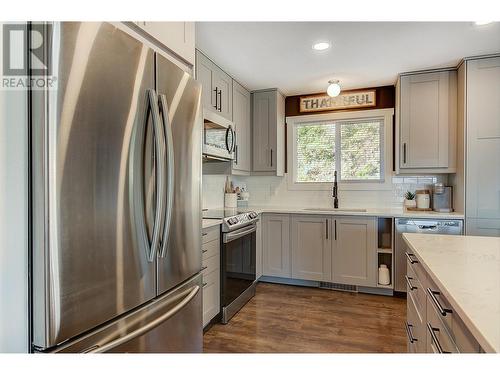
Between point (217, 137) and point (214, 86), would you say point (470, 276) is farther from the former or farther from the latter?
point (214, 86)

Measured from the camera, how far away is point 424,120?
10.8 feet

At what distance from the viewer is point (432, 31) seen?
7.80 feet

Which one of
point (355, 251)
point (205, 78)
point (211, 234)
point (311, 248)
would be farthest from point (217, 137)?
point (355, 251)

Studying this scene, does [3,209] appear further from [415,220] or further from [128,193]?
[415,220]

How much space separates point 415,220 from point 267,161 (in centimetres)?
184

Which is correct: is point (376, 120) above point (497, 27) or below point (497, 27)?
below

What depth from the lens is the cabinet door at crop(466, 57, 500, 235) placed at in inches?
112

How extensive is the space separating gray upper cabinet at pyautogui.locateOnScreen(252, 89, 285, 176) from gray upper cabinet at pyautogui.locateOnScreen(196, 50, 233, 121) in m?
0.66

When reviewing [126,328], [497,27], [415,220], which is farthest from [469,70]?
[126,328]

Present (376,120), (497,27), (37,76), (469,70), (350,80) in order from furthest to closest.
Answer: (376,120) → (350,80) → (469,70) → (497,27) → (37,76)

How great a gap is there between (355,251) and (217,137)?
197 cm

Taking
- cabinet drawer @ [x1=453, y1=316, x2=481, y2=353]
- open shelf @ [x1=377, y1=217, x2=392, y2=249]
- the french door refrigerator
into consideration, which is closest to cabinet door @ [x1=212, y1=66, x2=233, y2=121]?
the french door refrigerator

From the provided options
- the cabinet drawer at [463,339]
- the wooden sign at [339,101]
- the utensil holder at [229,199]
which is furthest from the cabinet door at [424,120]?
the cabinet drawer at [463,339]

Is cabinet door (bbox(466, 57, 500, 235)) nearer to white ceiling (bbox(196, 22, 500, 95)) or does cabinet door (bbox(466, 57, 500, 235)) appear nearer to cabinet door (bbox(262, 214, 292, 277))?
white ceiling (bbox(196, 22, 500, 95))
